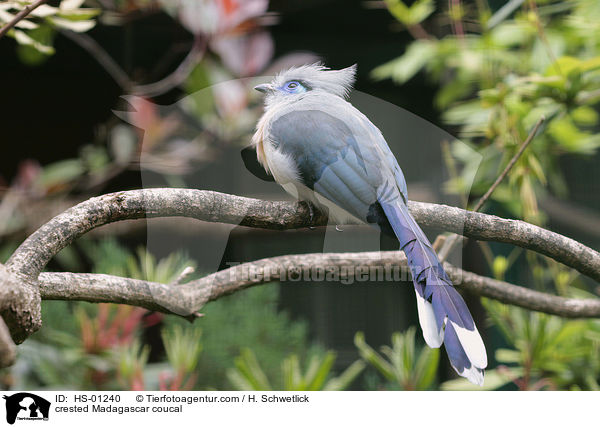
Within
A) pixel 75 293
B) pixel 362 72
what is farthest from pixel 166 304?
pixel 362 72

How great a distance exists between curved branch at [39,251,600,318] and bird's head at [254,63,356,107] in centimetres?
26

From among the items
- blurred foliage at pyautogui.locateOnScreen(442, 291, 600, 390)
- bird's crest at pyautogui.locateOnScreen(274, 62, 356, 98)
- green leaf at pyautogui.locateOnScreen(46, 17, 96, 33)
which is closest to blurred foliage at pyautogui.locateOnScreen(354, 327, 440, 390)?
blurred foliage at pyautogui.locateOnScreen(442, 291, 600, 390)

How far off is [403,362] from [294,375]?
208 millimetres

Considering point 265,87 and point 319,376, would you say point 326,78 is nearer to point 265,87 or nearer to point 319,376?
point 265,87

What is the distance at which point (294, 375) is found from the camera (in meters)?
1.04

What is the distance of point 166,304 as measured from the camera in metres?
0.78

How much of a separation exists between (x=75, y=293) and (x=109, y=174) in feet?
1.56

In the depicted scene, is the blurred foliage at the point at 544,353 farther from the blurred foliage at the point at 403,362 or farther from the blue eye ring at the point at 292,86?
the blue eye ring at the point at 292,86

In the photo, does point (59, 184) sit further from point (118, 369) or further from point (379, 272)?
point (379, 272)

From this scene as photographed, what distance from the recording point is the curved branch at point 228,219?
622 mm

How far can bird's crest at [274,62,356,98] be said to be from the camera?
2.77 feet
